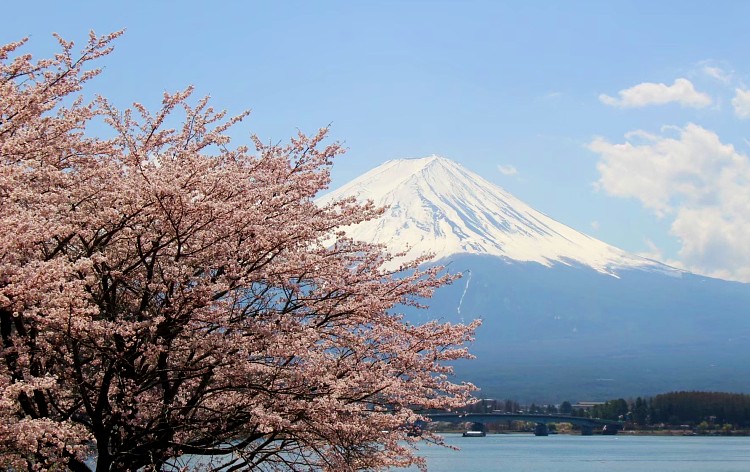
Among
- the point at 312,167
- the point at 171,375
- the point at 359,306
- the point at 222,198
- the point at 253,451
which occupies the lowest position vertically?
the point at 253,451

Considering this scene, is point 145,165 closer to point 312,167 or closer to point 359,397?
point 312,167

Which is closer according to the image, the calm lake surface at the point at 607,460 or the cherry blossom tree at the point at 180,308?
the cherry blossom tree at the point at 180,308

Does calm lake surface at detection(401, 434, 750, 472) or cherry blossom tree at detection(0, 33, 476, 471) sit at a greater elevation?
cherry blossom tree at detection(0, 33, 476, 471)

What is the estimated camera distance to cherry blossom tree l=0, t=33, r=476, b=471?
7766 mm

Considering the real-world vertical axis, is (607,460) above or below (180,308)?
below

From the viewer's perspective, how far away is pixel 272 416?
24.5 feet

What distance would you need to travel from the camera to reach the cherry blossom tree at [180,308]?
7.77 metres

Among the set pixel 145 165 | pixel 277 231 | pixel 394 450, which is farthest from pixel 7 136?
pixel 394 450

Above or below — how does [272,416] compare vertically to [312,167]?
below

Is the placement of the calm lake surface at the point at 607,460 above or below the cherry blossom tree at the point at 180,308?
below

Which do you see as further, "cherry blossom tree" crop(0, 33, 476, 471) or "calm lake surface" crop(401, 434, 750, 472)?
"calm lake surface" crop(401, 434, 750, 472)

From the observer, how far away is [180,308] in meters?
7.91

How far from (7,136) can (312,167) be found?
2813mm

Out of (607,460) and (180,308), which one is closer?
(180,308)
